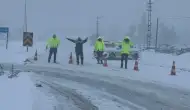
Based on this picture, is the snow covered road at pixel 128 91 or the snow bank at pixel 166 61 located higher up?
the snow bank at pixel 166 61

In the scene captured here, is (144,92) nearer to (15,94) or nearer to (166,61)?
(15,94)

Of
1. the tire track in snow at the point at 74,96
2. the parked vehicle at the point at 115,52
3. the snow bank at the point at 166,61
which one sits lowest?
the tire track in snow at the point at 74,96

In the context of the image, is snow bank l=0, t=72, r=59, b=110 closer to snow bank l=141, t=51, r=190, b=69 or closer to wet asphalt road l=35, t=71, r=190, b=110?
wet asphalt road l=35, t=71, r=190, b=110

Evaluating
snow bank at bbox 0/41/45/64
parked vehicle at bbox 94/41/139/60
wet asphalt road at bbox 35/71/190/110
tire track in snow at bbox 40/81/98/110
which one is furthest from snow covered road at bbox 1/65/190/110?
parked vehicle at bbox 94/41/139/60

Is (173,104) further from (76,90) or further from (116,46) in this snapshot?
(116,46)

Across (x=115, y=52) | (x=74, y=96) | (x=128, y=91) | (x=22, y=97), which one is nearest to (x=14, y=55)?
(x=115, y=52)

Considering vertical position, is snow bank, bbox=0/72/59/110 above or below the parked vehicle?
below

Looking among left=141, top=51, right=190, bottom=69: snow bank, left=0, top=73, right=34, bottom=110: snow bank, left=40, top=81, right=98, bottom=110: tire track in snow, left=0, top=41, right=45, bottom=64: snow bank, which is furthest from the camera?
left=141, top=51, right=190, bottom=69: snow bank

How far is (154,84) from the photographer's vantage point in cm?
1485

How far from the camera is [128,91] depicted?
13000 millimetres

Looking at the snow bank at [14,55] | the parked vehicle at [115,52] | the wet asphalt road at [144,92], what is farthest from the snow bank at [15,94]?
the parked vehicle at [115,52]

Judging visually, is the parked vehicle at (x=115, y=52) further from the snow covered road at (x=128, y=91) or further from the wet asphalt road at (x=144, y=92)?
the wet asphalt road at (x=144, y=92)

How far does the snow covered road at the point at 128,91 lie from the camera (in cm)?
1073

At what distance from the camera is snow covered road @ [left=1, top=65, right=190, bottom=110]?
10.7 metres
